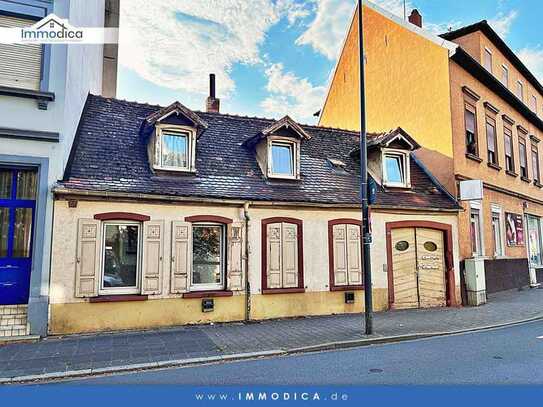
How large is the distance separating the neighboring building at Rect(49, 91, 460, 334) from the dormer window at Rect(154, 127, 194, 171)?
30mm

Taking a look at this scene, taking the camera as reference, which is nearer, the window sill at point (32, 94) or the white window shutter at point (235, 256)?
the window sill at point (32, 94)

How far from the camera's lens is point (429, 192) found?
14578 millimetres

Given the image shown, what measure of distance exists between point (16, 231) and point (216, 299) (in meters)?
4.85

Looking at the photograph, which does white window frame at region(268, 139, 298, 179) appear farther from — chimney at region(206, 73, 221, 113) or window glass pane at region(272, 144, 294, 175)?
chimney at region(206, 73, 221, 113)

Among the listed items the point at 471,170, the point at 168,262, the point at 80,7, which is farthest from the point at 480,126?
the point at 80,7

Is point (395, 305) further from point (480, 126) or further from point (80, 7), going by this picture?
point (80, 7)

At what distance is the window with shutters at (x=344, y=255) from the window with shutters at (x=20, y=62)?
8432 millimetres

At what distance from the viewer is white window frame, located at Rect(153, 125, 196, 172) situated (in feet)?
37.2

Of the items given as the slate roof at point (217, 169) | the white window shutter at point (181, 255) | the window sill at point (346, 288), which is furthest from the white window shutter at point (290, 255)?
the white window shutter at point (181, 255)

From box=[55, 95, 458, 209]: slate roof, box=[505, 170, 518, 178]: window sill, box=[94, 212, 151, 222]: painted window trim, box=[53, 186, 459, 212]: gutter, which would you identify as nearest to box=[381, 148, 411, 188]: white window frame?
box=[55, 95, 458, 209]: slate roof

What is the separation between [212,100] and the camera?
701 inches

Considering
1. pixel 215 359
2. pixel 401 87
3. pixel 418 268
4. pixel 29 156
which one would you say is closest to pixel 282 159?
pixel 418 268

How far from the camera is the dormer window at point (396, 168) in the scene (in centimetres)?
1431

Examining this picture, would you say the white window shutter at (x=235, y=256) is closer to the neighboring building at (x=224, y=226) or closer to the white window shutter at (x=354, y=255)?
the neighboring building at (x=224, y=226)
